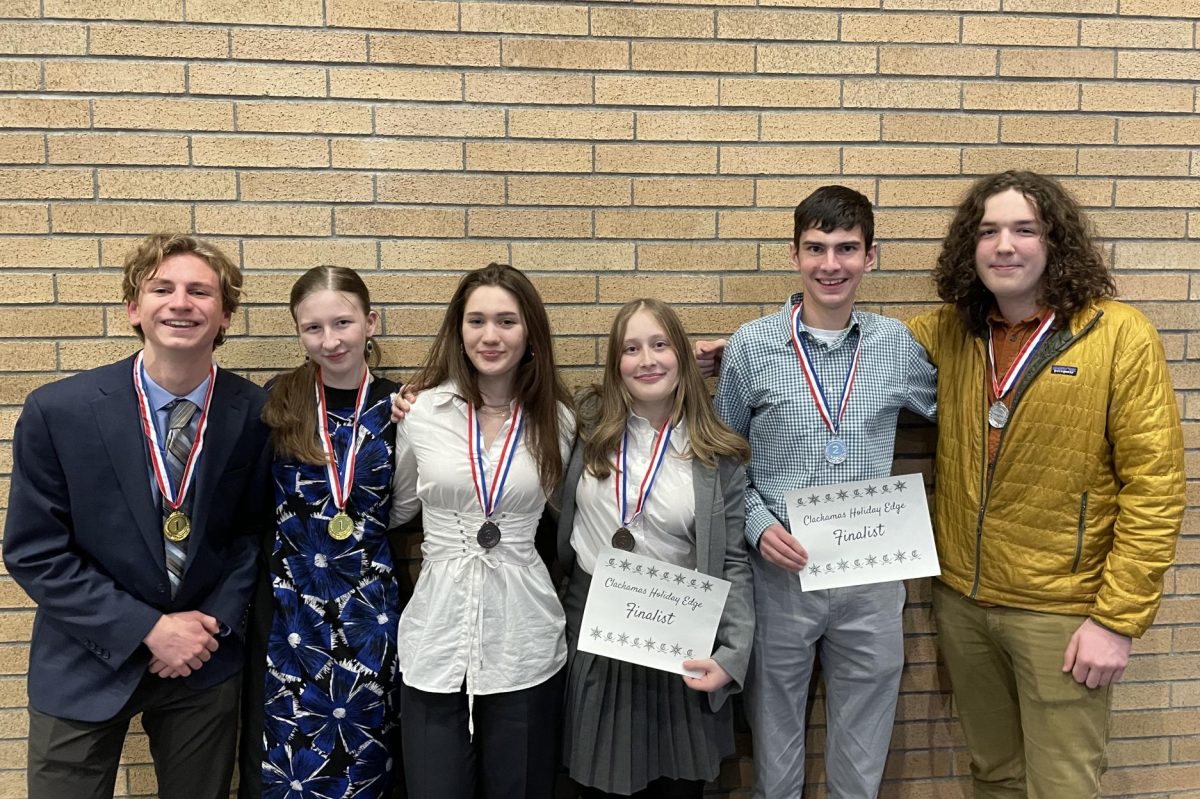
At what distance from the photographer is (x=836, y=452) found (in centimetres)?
251

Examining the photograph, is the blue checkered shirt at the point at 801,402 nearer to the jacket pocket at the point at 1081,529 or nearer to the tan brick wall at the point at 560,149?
the tan brick wall at the point at 560,149

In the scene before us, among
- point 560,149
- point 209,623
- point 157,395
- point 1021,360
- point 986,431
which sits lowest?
point 209,623

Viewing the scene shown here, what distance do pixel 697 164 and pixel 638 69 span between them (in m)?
0.40

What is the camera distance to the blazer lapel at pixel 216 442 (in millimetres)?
2281

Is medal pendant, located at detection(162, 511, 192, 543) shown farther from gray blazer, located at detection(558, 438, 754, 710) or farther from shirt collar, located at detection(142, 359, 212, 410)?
gray blazer, located at detection(558, 438, 754, 710)

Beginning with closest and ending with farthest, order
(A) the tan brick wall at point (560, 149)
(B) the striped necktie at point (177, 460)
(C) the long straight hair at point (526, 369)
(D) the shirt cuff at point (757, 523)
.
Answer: (B) the striped necktie at point (177, 460)
(C) the long straight hair at point (526, 369)
(D) the shirt cuff at point (757, 523)
(A) the tan brick wall at point (560, 149)

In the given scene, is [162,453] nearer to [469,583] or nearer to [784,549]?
[469,583]

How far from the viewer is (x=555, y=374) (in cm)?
252

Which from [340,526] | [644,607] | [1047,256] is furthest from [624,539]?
[1047,256]

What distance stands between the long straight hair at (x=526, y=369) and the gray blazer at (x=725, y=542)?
11 cm

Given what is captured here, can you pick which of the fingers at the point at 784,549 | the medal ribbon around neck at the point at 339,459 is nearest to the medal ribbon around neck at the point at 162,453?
the medal ribbon around neck at the point at 339,459

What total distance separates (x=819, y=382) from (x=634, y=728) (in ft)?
4.10

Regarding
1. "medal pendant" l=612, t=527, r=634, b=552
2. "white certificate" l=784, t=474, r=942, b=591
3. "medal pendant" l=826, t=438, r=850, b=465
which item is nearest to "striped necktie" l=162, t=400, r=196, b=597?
"medal pendant" l=612, t=527, r=634, b=552

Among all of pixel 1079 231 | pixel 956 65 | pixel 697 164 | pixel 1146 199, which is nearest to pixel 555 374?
pixel 697 164
